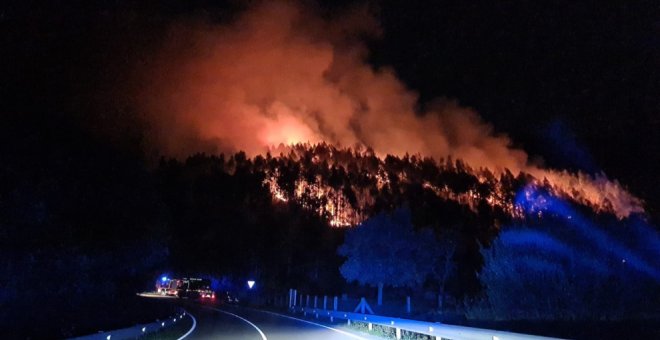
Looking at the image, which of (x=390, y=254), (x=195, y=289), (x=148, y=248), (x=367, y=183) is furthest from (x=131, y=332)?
(x=367, y=183)

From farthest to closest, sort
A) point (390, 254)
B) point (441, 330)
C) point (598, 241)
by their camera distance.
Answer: point (390, 254) → point (598, 241) → point (441, 330)

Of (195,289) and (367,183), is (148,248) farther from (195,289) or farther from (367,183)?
(367,183)

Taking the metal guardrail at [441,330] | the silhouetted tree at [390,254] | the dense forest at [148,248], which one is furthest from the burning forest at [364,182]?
the metal guardrail at [441,330]

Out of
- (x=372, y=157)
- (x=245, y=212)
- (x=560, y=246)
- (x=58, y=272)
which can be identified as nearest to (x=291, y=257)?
(x=245, y=212)

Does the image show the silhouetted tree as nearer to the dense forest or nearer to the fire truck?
the dense forest

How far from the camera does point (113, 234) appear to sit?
2912cm

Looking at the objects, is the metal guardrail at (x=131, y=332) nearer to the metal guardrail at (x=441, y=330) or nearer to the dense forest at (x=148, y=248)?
the dense forest at (x=148, y=248)

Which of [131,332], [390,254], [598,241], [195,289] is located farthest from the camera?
[195,289]

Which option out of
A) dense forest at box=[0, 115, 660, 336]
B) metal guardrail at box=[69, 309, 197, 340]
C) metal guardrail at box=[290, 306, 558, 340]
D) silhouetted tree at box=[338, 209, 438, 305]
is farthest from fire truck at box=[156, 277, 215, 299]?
metal guardrail at box=[290, 306, 558, 340]

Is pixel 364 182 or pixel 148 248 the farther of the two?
pixel 364 182

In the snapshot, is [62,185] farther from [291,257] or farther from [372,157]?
[372,157]

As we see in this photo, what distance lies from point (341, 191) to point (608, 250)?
88575 millimetres

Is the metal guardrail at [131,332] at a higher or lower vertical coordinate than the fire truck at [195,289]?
lower

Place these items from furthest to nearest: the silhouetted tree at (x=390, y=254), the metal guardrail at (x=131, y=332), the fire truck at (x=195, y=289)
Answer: the fire truck at (x=195, y=289) → the silhouetted tree at (x=390, y=254) → the metal guardrail at (x=131, y=332)
